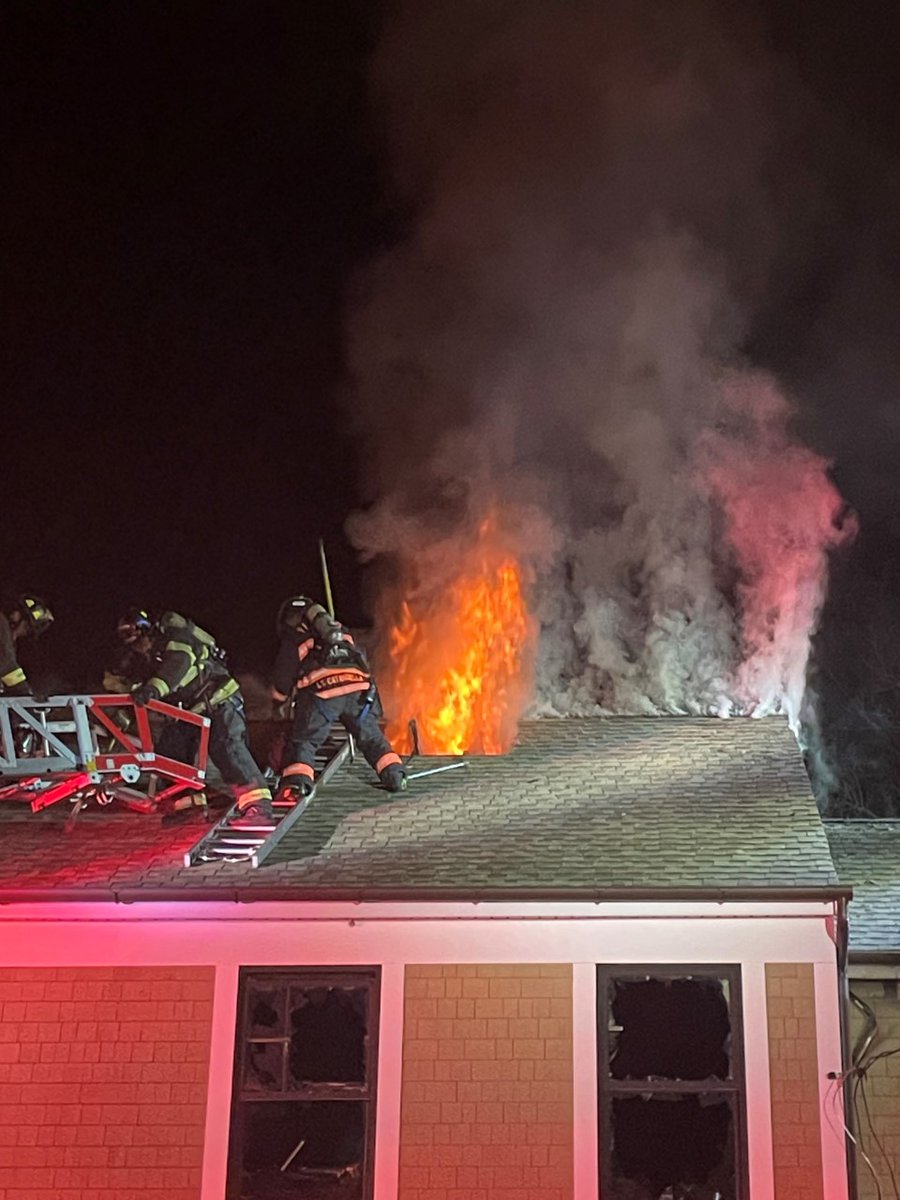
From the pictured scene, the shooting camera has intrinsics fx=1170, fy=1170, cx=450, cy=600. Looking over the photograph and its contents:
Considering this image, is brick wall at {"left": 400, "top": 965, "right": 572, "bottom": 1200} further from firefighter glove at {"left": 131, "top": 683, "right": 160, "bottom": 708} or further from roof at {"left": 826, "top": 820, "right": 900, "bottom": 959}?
firefighter glove at {"left": 131, "top": 683, "right": 160, "bottom": 708}

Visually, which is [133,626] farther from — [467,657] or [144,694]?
[467,657]

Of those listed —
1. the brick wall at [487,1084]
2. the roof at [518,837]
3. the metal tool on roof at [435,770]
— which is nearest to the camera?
the brick wall at [487,1084]

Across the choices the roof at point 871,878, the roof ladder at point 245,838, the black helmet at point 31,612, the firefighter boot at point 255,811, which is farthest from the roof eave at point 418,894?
the black helmet at point 31,612

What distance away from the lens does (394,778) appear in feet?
33.1

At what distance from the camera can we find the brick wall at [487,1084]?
7.39m

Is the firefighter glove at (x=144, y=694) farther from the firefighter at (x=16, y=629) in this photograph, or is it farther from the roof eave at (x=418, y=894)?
the roof eave at (x=418, y=894)

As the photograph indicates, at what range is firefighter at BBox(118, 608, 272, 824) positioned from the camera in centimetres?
991

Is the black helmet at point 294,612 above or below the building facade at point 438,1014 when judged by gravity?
above

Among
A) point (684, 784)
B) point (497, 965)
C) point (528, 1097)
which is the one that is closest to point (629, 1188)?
point (528, 1097)

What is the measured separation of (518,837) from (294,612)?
130 inches

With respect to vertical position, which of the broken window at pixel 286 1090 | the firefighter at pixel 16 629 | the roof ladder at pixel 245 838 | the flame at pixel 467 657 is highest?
the flame at pixel 467 657

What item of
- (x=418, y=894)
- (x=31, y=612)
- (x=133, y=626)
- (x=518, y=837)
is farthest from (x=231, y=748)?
(x=418, y=894)

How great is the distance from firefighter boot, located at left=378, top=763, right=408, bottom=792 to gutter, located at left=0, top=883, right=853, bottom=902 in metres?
2.25

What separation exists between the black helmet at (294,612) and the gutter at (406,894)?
3366mm
